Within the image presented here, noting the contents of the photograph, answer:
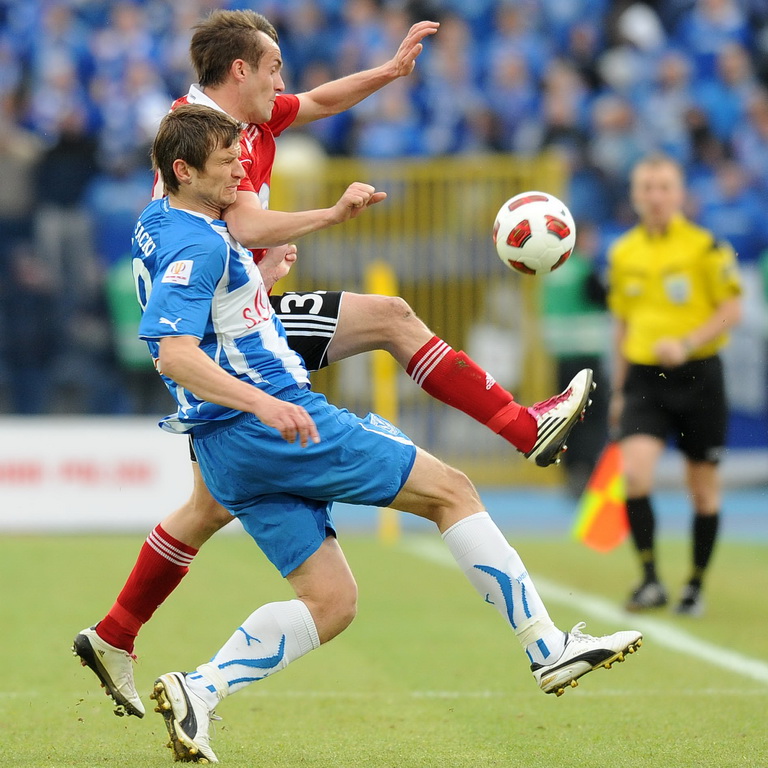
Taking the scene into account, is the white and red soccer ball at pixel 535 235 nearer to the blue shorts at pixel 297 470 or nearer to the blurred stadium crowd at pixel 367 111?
the blue shorts at pixel 297 470

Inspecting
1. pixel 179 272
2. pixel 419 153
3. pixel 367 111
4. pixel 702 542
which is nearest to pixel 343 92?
pixel 179 272

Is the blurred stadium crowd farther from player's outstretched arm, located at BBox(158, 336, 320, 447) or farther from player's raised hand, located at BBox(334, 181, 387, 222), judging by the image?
player's outstretched arm, located at BBox(158, 336, 320, 447)

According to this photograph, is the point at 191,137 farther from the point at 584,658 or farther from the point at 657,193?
the point at 657,193

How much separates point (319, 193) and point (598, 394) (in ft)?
11.0

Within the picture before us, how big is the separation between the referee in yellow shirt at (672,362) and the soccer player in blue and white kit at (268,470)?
3535 millimetres

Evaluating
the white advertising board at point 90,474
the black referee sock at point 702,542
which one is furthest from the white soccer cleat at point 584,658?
the white advertising board at point 90,474

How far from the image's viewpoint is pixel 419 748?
495 centimetres

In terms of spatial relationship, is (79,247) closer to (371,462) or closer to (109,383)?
(109,383)

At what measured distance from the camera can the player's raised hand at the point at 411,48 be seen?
5.48 m

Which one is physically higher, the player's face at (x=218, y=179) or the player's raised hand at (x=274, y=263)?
the player's face at (x=218, y=179)

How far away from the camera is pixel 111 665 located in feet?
17.1

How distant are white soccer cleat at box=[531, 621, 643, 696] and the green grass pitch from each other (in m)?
0.30

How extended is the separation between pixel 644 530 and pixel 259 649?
403 centimetres

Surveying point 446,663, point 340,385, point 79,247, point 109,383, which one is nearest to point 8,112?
point 79,247
